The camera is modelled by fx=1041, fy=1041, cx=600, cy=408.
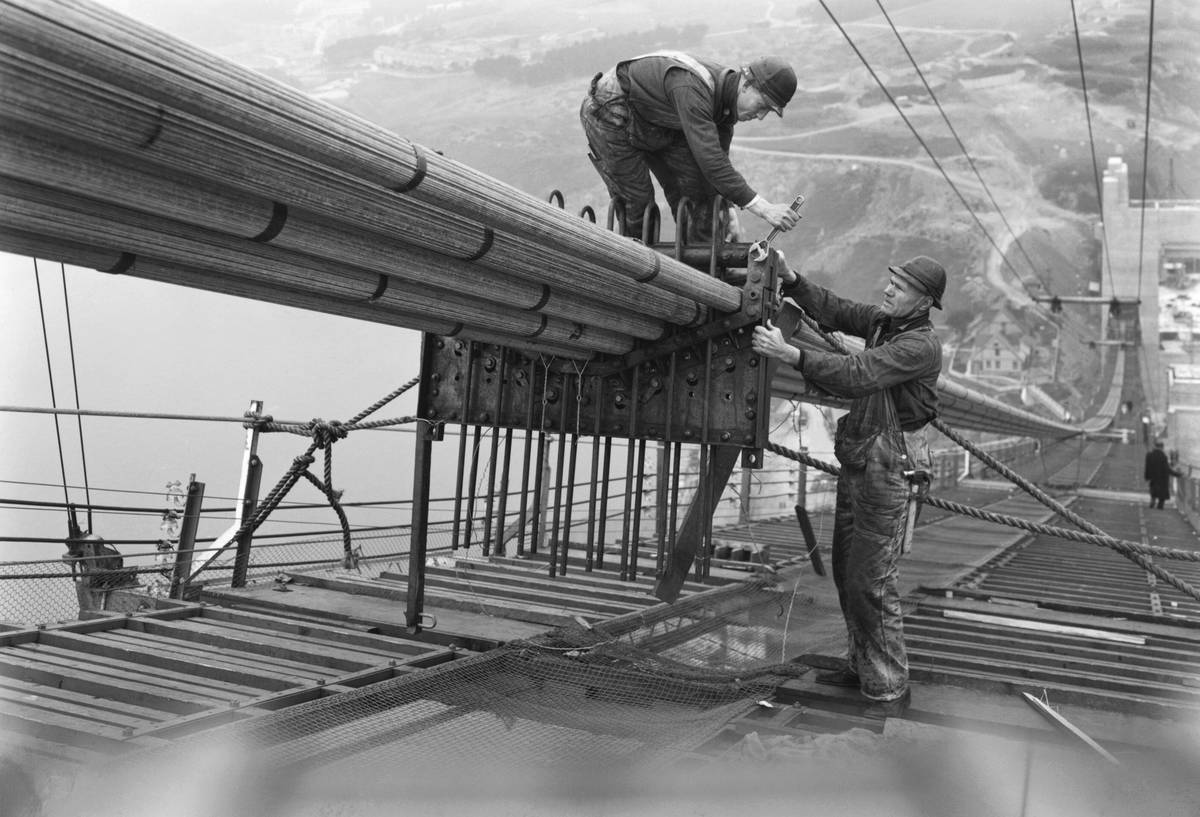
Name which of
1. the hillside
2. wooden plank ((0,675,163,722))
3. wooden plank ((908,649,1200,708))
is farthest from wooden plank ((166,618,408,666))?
the hillside

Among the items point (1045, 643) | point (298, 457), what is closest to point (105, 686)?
point (298, 457)

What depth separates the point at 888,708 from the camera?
3.44m

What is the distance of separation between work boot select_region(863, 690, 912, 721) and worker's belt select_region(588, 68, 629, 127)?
252 cm

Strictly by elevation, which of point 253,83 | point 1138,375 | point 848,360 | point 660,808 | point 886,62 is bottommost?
point 660,808

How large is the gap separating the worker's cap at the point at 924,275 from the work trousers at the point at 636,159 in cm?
98

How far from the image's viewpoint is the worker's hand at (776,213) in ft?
13.1

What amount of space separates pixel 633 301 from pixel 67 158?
2013 mm

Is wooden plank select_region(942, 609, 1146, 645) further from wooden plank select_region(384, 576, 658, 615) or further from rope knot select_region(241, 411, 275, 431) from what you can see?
rope knot select_region(241, 411, 275, 431)

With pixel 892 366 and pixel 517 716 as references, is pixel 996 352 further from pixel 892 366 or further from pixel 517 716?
pixel 517 716

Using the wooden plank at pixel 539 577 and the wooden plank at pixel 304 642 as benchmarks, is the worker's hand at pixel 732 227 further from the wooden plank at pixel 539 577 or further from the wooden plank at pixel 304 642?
the wooden plank at pixel 304 642

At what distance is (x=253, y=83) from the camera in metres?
1.94

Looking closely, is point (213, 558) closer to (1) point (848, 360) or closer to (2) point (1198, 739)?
(1) point (848, 360)

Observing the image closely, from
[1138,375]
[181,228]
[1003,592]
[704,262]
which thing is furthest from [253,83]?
[1138,375]

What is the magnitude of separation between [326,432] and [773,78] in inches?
103
